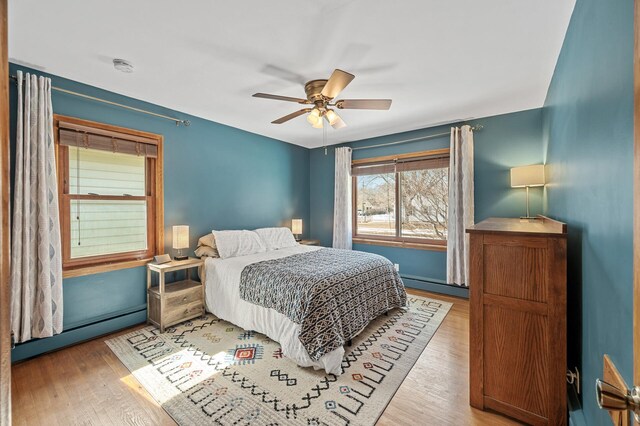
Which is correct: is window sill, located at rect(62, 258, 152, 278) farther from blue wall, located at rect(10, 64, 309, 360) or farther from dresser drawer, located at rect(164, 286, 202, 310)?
dresser drawer, located at rect(164, 286, 202, 310)

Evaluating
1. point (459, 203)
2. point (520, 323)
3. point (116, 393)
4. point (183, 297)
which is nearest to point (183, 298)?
point (183, 297)

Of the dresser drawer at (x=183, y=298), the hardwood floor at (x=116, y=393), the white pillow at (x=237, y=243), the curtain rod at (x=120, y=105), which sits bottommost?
the hardwood floor at (x=116, y=393)

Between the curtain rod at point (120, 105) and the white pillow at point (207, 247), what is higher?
the curtain rod at point (120, 105)

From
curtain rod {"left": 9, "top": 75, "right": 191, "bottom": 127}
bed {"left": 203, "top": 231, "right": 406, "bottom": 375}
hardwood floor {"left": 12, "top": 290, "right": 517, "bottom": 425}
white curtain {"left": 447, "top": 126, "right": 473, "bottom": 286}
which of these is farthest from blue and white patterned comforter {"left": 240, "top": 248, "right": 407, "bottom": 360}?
curtain rod {"left": 9, "top": 75, "right": 191, "bottom": 127}

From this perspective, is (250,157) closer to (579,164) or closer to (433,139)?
(433,139)

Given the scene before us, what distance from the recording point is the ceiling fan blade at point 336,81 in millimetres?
1941

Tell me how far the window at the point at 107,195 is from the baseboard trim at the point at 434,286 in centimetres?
358

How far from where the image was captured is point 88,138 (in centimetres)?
272

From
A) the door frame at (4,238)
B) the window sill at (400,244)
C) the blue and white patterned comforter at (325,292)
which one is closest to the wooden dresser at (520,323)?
the blue and white patterned comforter at (325,292)

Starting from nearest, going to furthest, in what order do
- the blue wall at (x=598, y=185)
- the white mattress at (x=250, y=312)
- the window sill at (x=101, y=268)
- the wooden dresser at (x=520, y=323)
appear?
the blue wall at (x=598, y=185)
the wooden dresser at (x=520, y=323)
the white mattress at (x=250, y=312)
the window sill at (x=101, y=268)

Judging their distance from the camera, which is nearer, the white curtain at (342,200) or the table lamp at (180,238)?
the table lamp at (180,238)

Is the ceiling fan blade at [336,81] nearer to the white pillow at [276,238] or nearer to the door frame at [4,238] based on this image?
the door frame at [4,238]

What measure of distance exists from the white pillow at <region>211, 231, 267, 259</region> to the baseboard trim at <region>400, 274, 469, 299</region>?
233 cm

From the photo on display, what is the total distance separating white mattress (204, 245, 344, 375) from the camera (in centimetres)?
220
